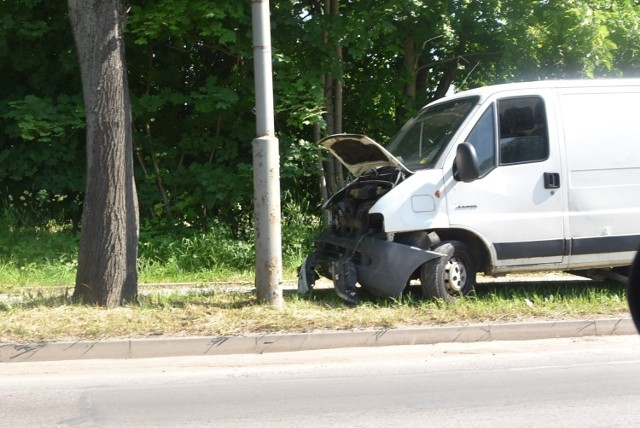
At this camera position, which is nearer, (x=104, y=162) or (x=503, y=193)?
(x=104, y=162)

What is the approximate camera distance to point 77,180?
549 inches

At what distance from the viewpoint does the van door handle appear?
906 cm

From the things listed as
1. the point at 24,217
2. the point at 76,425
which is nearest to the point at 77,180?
the point at 24,217

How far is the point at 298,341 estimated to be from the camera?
7.65m

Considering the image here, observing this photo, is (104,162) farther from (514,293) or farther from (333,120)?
(333,120)

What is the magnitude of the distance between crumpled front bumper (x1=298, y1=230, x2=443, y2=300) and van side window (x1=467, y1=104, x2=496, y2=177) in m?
1.17

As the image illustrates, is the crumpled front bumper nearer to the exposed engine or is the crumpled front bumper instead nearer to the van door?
the exposed engine

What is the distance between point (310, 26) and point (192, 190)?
11.5 feet

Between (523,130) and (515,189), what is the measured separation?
0.70 m

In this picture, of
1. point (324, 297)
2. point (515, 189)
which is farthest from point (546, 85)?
point (324, 297)

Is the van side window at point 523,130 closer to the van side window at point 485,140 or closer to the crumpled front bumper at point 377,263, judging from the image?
the van side window at point 485,140

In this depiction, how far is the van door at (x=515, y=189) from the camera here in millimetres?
8914

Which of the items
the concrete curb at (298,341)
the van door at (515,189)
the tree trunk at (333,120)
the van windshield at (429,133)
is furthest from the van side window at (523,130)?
the tree trunk at (333,120)

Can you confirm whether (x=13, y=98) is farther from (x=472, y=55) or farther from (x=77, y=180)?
(x=472, y=55)
